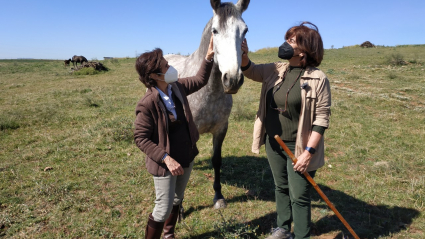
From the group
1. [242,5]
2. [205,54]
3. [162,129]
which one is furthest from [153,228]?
[242,5]

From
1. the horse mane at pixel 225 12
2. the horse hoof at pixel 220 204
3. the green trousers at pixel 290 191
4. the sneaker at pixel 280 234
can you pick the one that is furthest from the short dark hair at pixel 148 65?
the horse hoof at pixel 220 204

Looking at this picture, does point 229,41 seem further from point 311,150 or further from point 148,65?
point 311,150

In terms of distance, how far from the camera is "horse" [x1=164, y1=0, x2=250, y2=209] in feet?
6.61

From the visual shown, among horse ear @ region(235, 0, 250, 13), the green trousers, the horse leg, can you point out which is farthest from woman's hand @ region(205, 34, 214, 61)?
the horse leg

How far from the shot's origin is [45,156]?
496 centimetres

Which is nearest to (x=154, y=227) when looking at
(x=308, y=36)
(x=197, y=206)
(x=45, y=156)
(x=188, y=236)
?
(x=188, y=236)

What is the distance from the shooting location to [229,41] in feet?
6.91

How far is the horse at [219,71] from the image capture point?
2.01 m

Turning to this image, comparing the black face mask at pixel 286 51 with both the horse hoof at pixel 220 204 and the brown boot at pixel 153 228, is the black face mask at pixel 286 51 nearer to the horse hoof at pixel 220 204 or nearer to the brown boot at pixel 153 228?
the brown boot at pixel 153 228

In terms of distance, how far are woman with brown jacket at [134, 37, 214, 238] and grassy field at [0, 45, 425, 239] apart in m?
0.94

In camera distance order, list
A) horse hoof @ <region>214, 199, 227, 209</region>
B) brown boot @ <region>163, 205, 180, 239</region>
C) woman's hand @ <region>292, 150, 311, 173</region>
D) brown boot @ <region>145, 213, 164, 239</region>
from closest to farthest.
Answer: woman's hand @ <region>292, 150, 311, 173</region> < brown boot @ <region>145, 213, 164, 239</region> < brown boot @ <region>163, 205, 180, 239</region> < horse hoof @ <region>214, 199, 227, 209</region>

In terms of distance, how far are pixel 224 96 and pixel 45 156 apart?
4029mm

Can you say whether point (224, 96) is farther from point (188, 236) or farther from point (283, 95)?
point (188, 236)

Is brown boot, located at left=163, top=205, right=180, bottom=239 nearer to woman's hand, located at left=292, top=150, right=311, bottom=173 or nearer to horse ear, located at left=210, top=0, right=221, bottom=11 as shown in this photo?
woman's hand, located at left=292, top=150, right=311, bottom=173
